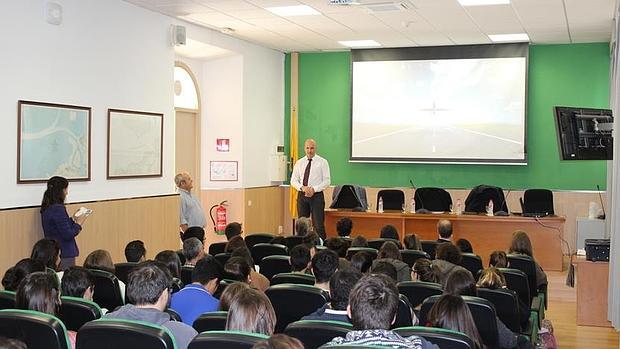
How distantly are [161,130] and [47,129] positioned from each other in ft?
7.60

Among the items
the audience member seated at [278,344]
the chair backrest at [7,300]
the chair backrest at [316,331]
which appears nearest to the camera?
the audience member seated at [278,344]

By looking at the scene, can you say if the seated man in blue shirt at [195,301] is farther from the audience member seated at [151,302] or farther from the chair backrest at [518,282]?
the chair backrest at [518,282]

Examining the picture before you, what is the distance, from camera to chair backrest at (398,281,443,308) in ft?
16.6

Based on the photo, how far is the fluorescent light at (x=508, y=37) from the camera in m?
11.8

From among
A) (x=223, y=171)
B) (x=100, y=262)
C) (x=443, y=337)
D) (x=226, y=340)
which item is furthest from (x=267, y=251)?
(x=223, y=171)

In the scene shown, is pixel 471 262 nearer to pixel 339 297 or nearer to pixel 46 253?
pixel 339 297

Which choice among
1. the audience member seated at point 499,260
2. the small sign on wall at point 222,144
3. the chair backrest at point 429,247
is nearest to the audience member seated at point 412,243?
the chair backrest at point 429,247

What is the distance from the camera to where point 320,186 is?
453 inches

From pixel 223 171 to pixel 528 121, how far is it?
5.29 metres

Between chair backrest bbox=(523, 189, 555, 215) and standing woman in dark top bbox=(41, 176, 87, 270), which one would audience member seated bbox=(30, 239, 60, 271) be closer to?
standing woman in dark top bbox=(41, 176, 87, 270)

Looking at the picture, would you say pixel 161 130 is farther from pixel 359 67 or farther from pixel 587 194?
pixel 587 194

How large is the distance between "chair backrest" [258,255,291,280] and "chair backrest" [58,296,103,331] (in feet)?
8.29

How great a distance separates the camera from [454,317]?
3.78 m

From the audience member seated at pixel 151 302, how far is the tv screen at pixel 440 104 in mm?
9770
